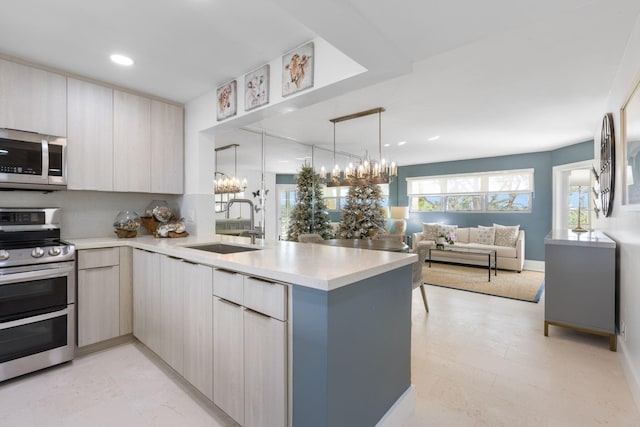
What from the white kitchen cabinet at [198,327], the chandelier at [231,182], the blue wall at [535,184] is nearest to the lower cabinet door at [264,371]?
the white kitchen cabinet at [198,327]

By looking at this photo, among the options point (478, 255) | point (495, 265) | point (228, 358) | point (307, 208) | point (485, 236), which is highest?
point (307, 208)

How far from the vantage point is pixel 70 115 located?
8.36 ft

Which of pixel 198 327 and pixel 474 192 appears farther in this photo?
pixel 474 192

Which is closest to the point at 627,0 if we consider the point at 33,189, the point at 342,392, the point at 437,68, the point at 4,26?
the point at 437,68

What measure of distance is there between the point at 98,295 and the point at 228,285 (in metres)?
1.64

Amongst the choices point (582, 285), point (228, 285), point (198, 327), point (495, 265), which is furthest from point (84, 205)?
point (495, 265)

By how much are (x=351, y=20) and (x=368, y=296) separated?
4.35 ft

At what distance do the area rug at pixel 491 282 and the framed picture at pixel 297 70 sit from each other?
3965 mm

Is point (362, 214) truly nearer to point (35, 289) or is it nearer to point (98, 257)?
point (98, 257)

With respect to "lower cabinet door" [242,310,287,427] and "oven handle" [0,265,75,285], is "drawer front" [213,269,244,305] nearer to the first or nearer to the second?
"lower cabinet door" [242,310,287,427]

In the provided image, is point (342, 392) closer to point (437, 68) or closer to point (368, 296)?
point (368, 296)

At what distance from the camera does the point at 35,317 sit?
2.15m

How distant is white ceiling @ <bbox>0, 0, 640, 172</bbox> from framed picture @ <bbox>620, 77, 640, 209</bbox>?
1.76 ft

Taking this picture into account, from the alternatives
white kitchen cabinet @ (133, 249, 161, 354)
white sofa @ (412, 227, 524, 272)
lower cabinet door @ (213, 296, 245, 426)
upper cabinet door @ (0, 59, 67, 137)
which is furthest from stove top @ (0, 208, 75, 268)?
white sofa @ (412, 227, 524, 272)
